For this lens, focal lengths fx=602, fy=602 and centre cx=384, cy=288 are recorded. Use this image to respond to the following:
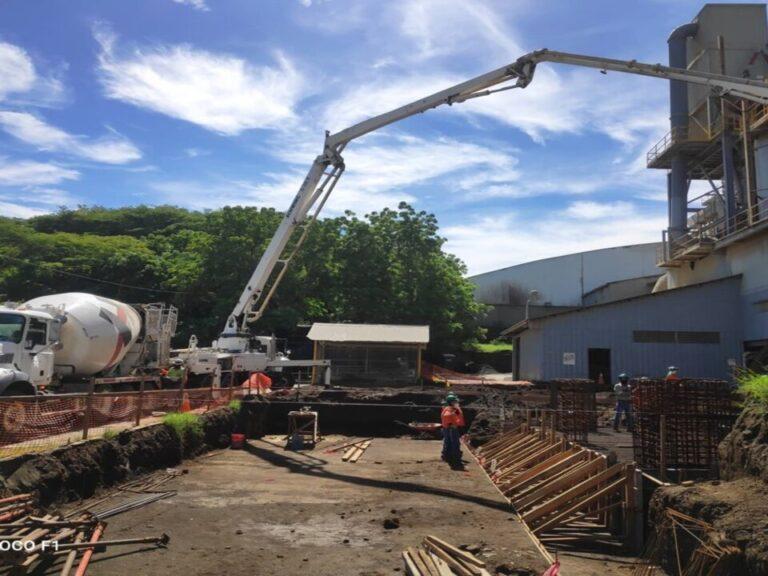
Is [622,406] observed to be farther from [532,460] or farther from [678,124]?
[678,124]

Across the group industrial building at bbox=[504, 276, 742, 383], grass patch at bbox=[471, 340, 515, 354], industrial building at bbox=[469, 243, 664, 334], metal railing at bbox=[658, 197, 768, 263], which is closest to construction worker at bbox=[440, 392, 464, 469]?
industrial building at bbox=[504, 276, 742, 383]

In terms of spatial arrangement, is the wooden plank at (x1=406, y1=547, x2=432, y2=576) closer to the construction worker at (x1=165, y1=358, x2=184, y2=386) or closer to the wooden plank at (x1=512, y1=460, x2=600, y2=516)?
the wooden plank at (x1=512, y1=460, x2=600, y2=516)

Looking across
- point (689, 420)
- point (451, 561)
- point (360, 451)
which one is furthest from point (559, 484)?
point (360, 451)

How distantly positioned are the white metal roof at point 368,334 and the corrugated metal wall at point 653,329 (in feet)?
19.2

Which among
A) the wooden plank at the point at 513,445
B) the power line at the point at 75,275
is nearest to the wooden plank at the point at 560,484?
the wooden plank at the point at 513,445

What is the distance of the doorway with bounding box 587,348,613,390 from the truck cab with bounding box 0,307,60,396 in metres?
21.6

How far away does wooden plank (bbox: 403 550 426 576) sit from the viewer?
665 cm

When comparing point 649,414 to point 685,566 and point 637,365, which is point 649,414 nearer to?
point 685,566

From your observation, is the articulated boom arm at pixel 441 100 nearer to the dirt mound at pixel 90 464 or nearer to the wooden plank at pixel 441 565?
the dirt mound at pixel 90 464

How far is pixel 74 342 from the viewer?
16.2m

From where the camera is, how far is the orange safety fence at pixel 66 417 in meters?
9.27

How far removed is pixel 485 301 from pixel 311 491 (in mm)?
49123

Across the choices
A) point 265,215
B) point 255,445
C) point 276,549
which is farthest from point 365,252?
point 276,549

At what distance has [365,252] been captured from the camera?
4109 cm
